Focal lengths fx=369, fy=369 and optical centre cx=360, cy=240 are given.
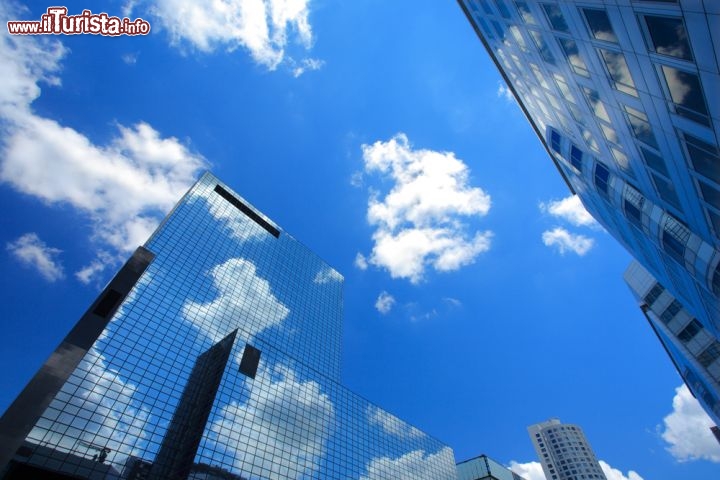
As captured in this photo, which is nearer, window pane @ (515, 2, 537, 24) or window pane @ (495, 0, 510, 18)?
window pane @ (515, 2, 537, 24)

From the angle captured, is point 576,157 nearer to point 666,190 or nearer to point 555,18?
point 666,190

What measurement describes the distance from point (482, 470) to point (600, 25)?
124445 mm

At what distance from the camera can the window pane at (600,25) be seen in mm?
16547

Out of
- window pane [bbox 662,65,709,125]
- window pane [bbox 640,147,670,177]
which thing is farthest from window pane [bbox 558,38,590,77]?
window pane [bbox 662,65,709,125]

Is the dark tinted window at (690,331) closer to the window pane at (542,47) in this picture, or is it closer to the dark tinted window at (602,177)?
the dark tinted window at (602,177)

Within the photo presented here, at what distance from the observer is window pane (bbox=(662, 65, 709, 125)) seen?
46.2 feet

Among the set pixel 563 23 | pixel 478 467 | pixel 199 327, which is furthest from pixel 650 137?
pixel 478 467

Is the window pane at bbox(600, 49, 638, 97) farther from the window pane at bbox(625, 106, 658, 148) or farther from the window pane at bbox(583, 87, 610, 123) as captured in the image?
the window pane at bbox(583, 87, 610, 123)

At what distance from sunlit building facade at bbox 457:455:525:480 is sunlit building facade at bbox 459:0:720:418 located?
96.5 m

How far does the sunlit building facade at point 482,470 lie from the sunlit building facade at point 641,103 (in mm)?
96500

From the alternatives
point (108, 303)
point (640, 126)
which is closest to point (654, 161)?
point (640, 126)

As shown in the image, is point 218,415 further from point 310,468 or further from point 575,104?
point 575,104

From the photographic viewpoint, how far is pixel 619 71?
1812 centimetres

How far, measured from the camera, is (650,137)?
1958 centimetres
